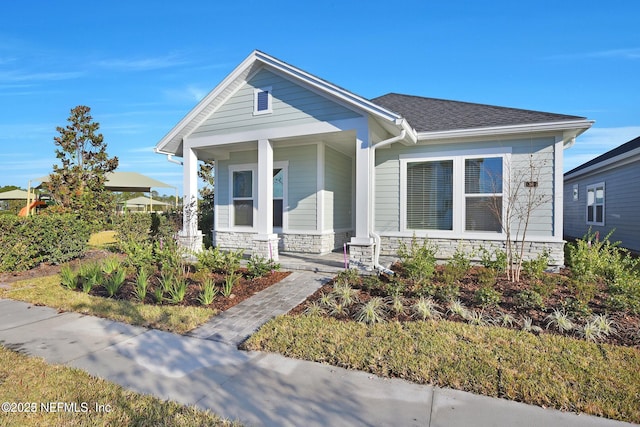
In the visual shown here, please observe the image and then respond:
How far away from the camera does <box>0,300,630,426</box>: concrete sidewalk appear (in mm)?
2486

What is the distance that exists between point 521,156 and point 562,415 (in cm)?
673

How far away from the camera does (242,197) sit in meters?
10.5

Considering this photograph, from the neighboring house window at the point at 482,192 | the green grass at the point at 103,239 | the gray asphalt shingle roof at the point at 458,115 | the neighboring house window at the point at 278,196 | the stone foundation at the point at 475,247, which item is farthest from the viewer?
the green grass at the point at 103,239

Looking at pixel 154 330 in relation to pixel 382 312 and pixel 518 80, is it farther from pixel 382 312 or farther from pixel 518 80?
pixel 518 80

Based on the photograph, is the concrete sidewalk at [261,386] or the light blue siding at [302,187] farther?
the light blue siding at [302,187]

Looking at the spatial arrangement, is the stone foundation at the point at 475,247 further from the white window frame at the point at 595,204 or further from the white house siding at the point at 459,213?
the white window frame at the point at 595,204

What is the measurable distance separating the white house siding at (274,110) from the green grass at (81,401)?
6.48 m

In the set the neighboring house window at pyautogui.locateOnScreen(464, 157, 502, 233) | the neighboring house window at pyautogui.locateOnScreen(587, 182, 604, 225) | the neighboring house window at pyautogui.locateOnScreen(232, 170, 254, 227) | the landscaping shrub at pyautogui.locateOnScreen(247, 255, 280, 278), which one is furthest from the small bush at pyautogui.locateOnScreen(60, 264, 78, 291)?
the neighboring house window at pyautogui.locateOnScreen(587, 182, 604, 225)

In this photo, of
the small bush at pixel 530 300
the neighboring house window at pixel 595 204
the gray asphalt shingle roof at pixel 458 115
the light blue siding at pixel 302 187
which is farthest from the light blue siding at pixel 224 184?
the neighboring house window at pixel 595 204

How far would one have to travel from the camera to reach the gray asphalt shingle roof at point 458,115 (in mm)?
7727

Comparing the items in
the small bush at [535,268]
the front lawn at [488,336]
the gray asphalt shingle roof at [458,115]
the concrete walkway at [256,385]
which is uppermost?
the gray asphalt shingle roof at [458,115]

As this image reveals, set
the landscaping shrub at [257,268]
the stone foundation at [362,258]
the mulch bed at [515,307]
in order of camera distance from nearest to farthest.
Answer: the mulch bed at [515,307]
the landscaping shrub at [257,268]
the stone foundation at [362,258]

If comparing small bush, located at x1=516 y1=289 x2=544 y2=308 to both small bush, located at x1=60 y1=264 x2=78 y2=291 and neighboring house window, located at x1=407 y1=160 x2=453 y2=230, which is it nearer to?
neighboring house window, located at x1=407 y1=160 x2=453 y2=230

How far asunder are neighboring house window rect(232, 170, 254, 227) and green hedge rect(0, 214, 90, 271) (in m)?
4.14
